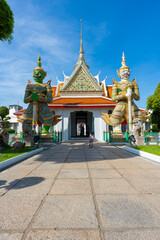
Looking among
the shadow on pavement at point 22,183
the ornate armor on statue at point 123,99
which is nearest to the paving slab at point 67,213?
the shadow on pavement at point 22,183

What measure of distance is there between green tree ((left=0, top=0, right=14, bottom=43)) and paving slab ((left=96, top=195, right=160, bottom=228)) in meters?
7.53

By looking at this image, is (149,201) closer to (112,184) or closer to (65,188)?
(112,184)

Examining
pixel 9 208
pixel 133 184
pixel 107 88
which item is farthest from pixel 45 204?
pixel 107 88

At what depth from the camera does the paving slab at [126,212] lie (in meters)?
1.64

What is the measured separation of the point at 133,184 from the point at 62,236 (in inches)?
77.4

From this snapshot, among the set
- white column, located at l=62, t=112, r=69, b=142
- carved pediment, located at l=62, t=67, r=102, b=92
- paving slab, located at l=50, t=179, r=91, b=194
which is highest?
carved pediment, located at l=62, t=67, r=102, b=92

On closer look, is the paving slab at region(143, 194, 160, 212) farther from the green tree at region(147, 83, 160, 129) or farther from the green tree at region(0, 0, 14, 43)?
the green tree at region(147, 83, 160, 129)

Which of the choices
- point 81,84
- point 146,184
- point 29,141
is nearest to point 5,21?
point 29,141

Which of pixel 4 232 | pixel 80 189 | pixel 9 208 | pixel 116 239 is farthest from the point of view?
pixel 80 189

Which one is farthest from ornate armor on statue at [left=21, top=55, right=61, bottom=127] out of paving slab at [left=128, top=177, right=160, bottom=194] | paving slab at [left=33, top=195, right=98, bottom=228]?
paving slab at [left=33, top=195, right=98, bottom=228]

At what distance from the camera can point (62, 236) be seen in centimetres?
145

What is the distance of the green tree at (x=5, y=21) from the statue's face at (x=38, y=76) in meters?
6.36

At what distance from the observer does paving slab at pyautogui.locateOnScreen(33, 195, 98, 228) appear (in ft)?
5.35

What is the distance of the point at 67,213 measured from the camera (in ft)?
6.07
